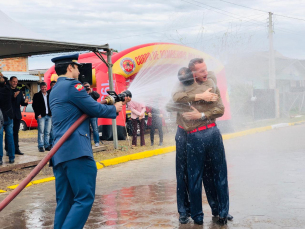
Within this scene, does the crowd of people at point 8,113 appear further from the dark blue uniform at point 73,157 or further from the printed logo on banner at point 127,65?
the dark blue uniform at point 73,157

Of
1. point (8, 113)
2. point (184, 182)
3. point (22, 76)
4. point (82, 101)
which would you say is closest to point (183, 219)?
point (184, 182)

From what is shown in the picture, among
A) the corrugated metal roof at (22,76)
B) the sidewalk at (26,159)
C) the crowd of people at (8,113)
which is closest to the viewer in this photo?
the sidewalk at (26,159)

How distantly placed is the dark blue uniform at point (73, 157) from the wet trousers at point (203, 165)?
136 centimetres

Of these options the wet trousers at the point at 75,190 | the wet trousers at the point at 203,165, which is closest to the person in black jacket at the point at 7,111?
the wet trousers at the point at 203,165

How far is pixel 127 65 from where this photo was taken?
14578 millimetres

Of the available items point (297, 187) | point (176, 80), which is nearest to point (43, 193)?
point (176, 80)

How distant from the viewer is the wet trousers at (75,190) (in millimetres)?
4020

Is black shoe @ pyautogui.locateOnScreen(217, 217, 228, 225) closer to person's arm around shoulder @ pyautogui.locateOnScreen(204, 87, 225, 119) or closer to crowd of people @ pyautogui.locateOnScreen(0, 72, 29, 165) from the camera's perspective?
person's arm around shoulder @ pyautogui.locateOnScreen(204, 87, 225, 119)

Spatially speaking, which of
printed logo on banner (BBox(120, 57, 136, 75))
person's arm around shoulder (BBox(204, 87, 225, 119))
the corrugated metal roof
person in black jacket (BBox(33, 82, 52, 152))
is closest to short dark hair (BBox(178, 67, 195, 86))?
person's arm around shoulder (BBox(204, 87, 225, 119))

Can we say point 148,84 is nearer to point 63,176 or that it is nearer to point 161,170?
point 63,176

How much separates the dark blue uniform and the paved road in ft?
4.38

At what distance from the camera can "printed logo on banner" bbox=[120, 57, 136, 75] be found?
1455 centimetres

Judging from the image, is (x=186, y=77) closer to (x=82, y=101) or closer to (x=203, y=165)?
(x=203, y=165)

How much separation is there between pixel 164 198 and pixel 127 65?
8495mm
